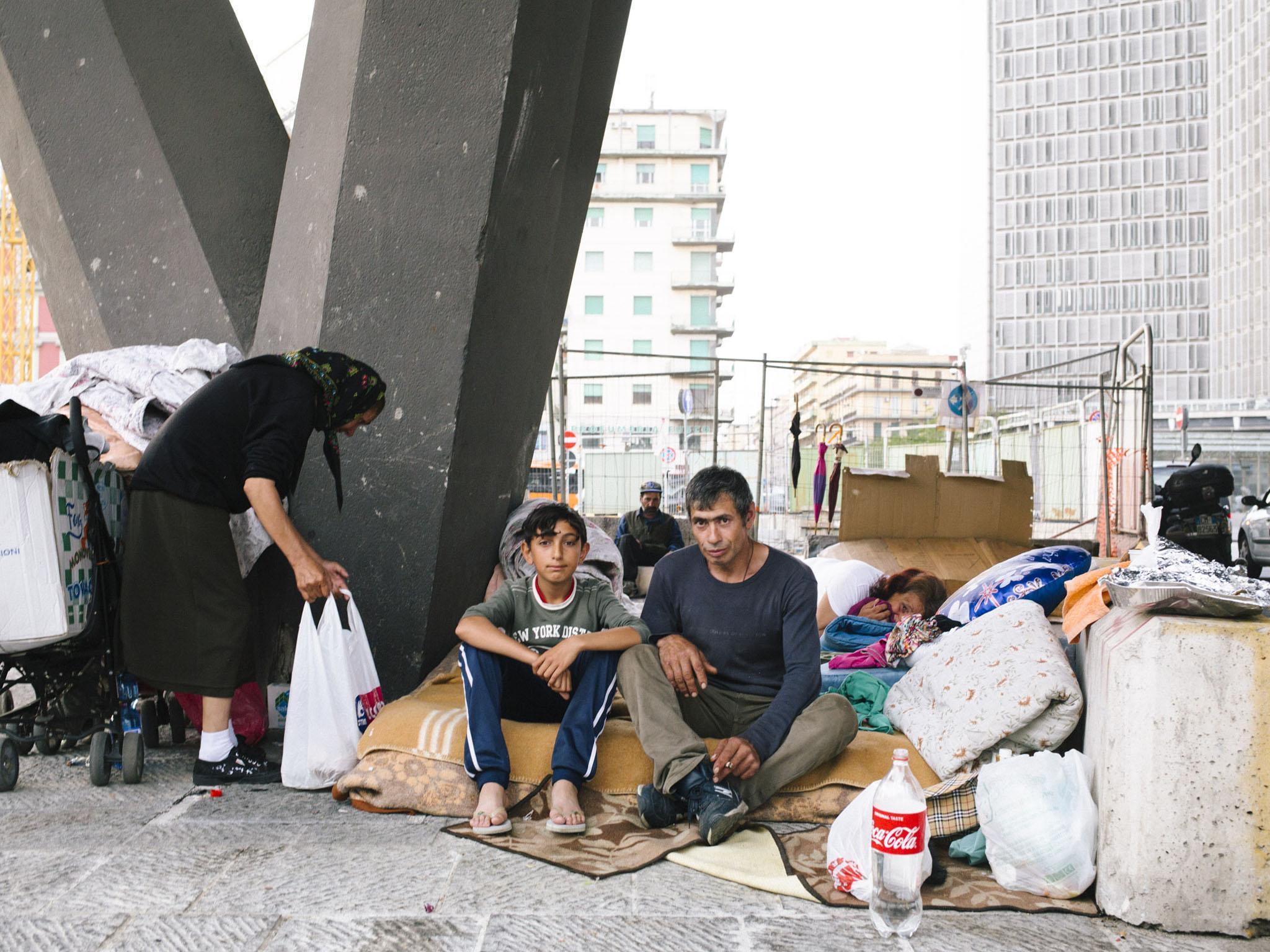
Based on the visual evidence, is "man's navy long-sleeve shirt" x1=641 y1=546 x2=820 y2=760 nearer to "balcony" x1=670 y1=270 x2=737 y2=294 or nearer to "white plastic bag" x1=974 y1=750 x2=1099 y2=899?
"white plastic bag" x1=974 y1=750 x2=1099 y2=899

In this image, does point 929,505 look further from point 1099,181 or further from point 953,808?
point 1099,181

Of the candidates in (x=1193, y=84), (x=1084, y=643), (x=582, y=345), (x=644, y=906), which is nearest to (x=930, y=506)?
(x=1084, y=643)

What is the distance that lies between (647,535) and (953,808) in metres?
7.17

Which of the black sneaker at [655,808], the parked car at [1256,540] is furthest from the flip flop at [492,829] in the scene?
the parked car at [1256,540]

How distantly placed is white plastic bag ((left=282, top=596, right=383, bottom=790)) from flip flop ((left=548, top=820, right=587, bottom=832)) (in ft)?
3.04

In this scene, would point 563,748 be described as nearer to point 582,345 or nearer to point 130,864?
point 130,864

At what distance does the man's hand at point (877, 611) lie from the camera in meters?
6.26

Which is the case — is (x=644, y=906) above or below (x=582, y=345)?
below

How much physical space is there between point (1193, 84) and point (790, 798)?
9224 centimetres

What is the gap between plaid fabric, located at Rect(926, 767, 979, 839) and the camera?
10.0ft

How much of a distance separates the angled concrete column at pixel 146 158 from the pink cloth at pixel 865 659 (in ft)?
10.9

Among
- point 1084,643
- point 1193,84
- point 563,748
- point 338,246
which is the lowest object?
point 563,748

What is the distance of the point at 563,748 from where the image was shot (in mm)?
3455

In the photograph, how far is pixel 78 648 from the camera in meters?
3.77
